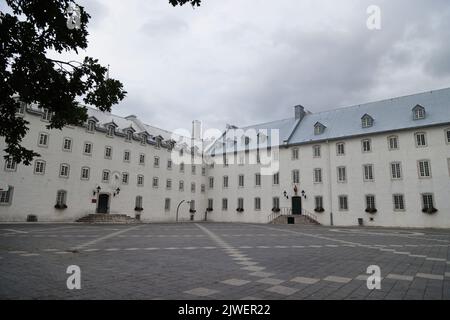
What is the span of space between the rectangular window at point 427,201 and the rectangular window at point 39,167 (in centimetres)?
3887

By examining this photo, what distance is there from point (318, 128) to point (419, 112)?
11443mm

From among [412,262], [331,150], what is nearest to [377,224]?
[331,150]

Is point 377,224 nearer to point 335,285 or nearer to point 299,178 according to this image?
point 299,178

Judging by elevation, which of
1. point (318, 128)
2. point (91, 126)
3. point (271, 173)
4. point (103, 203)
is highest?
point (318, 128)

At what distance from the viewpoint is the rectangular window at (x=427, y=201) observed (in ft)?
94.0

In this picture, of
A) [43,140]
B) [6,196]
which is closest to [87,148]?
[43,140]

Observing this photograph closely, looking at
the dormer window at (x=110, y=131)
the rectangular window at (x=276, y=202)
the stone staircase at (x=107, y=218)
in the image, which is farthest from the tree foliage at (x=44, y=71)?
the rectangular window at (x=276, y=202)

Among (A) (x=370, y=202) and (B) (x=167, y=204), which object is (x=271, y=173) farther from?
(B) (x=167, y=204)

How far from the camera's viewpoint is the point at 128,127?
1501 inches

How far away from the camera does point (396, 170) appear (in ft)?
102

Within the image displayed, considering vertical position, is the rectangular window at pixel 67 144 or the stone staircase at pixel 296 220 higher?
the rectangular window at pixel 67 144

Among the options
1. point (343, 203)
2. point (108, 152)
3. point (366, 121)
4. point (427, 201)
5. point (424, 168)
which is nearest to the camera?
point (427, 201)

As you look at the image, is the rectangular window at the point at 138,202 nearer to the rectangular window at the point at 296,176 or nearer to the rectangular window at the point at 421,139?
the rectangular window at the point at 296,176
